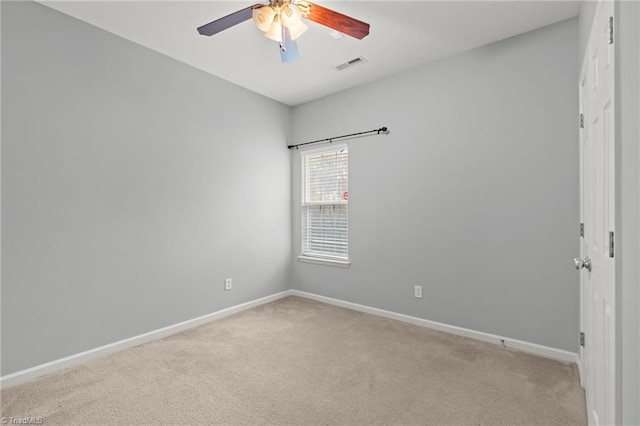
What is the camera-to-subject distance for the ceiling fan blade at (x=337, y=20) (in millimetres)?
1943

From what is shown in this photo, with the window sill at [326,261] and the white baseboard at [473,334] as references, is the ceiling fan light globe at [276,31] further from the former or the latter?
the white baseboard at [473,334]

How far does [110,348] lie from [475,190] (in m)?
3.55

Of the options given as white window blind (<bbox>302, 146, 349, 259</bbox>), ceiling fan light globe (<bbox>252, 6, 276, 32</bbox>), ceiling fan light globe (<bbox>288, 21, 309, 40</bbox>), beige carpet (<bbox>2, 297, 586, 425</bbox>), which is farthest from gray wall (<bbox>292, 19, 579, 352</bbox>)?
ceiling fan light globe (<bbox>252, 6, 276, 32</bbox>)

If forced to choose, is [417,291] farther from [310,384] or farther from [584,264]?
[584,264]

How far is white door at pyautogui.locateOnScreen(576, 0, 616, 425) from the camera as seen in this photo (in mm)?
1114

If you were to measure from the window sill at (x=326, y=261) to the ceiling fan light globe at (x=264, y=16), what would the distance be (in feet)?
8.99

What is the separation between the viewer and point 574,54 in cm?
246

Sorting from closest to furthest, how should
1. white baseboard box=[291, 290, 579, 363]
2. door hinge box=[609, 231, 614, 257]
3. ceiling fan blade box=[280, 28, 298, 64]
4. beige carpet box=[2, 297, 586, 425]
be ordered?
door hinge box=[609, 231, 614, 257] → beige carpet box=[2, 297, 586, 425] → ceiling fan blade box=[280, 28, 298, 64] → white baseboard box=[291, 290, 579, 363]

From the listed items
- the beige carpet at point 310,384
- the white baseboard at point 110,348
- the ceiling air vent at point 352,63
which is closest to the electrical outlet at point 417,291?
the beige carpet at point 310,384

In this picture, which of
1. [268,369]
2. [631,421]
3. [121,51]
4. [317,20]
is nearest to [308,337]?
[268,369]

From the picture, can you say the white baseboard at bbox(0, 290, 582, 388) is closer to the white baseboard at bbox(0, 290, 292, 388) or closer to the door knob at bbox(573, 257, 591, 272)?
the white baseboard at bbox(0, 290, 292, 388)

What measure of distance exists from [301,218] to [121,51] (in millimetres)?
2726

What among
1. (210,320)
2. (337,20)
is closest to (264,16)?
(337,20)

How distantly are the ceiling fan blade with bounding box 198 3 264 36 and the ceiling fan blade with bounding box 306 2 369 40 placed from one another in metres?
0.34
